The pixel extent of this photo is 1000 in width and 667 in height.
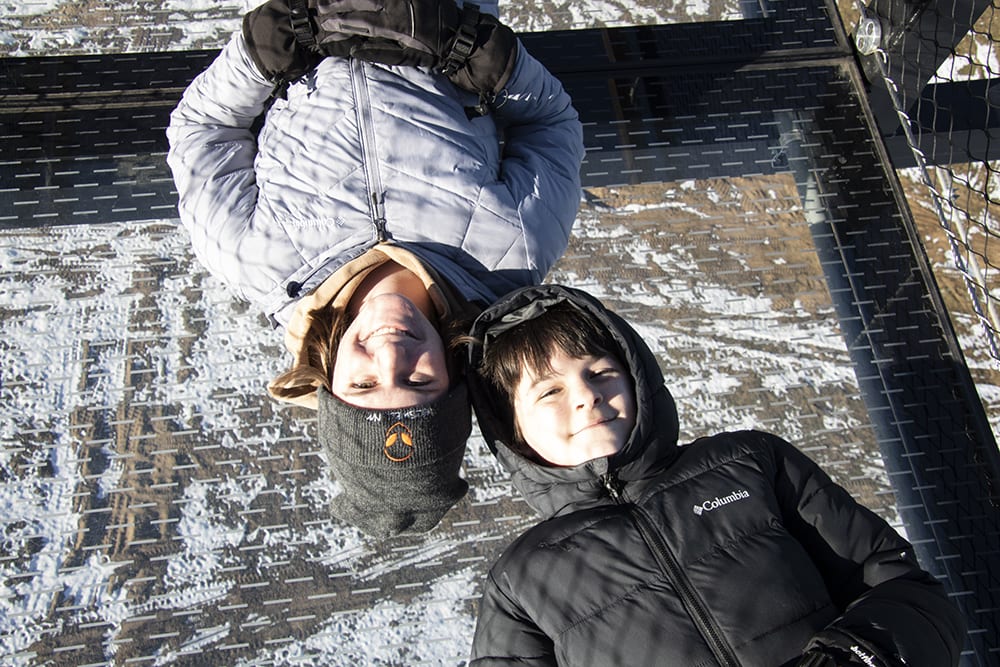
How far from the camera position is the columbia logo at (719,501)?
854mm

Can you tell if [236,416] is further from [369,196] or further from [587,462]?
[587,462]

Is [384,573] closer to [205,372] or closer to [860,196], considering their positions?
[205,372]

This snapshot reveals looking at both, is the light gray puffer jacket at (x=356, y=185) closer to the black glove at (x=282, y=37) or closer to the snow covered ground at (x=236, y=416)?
the black glove at (x=282, y=37)

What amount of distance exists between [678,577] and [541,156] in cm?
60

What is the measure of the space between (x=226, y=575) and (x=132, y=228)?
680 millimetres

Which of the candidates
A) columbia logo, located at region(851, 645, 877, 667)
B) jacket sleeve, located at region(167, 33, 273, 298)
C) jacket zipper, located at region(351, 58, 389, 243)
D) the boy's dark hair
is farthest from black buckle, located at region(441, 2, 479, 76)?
columbia logo, located at region(851, 645, 877, 667)

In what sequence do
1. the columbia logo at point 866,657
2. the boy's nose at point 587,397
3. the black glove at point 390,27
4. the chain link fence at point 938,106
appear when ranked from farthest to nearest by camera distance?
the chain link fence at point 938,106, the black glove at point 390,27, the boy's nose at point 587,397, the columbia logo at point 866,657

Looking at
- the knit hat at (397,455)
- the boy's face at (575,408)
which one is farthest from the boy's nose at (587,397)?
the knit hat at (397,455)

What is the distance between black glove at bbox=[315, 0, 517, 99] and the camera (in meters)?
0.93

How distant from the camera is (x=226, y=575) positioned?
1.19 m

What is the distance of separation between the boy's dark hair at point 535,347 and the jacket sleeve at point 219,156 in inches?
14.9

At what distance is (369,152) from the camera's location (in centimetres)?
97

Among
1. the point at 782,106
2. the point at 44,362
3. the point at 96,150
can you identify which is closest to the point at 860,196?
the point at 782,106

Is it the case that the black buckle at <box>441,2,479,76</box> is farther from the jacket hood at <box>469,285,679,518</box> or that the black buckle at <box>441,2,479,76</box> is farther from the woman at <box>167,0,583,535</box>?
the jacket hood at <box>469,285,679,518</box>
